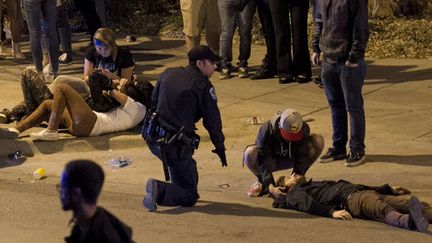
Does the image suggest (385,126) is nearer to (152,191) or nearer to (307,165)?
(307,165)

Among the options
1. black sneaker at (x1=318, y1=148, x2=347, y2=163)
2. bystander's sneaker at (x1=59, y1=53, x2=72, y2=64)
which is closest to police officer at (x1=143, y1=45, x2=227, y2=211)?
black sneaker at (x1=318, y1=148, x2=347, y2=163)

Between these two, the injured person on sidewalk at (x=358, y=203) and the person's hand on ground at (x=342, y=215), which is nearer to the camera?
the injured person on sidewalk at (x=358, y=203)

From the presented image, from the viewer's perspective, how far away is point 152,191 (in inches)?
316

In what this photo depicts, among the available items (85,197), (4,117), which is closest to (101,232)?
(85,197)

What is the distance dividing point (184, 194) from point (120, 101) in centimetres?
248

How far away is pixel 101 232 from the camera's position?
4.37 m

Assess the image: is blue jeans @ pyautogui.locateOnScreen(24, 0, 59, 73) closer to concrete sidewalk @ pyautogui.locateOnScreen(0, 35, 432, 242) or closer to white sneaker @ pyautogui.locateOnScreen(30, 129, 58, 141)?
concrete sidewalk @ pyautogui.locateOnScreen(0, 35, 432, 242)

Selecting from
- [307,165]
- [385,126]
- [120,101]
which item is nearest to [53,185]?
[120,101]

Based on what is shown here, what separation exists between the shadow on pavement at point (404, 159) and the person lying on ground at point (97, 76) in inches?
106

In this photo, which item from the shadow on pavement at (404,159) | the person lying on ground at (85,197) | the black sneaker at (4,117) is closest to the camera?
the person lying on ground at (85,197)

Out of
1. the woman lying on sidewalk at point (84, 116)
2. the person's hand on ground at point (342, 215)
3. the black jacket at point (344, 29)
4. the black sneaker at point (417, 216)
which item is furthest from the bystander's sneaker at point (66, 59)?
the black sneaker at point (417, 216)

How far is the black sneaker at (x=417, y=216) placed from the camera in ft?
24.0

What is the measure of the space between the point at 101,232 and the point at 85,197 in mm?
195

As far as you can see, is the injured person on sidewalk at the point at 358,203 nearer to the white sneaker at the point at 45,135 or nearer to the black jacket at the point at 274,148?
the black jacket at the point at 274,148
